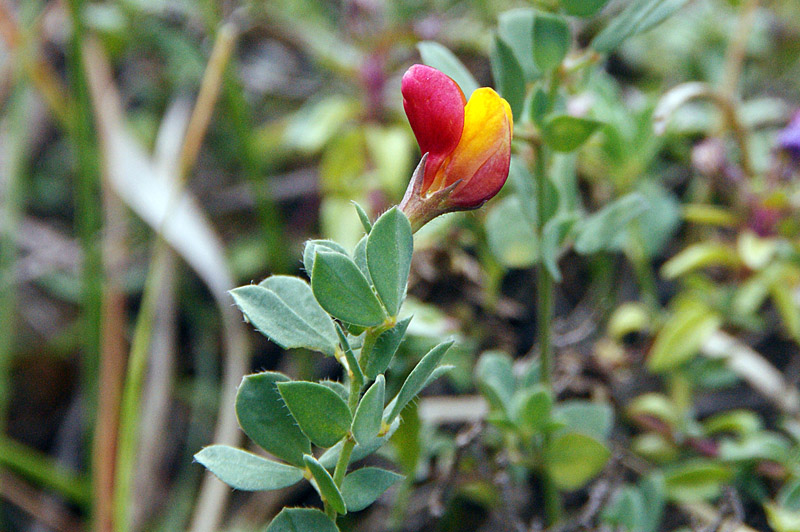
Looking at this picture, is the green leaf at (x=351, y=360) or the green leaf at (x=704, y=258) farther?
the green leaf at (x=704, y=258)

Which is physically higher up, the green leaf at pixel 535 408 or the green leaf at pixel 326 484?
the green leaf at pixel 326 484

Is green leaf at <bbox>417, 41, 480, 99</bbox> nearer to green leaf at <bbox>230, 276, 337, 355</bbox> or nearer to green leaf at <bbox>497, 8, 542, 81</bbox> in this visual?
green leaf at <bbox>497, 8, 542, 81</bbox>

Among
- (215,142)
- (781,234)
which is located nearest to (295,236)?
(215,142)

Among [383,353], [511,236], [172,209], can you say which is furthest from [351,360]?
[172,209]

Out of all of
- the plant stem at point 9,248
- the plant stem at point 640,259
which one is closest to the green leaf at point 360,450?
the plant stem at point 640,259

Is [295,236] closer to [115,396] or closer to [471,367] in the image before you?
[115,396]

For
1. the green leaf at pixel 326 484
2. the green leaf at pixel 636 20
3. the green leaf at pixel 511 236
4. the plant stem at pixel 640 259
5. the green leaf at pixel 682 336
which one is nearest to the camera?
the green leaf at pixel 326 484

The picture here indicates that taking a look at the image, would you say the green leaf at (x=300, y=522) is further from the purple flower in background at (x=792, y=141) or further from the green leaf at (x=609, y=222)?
the purple flower in background at (x=792, y=141)
